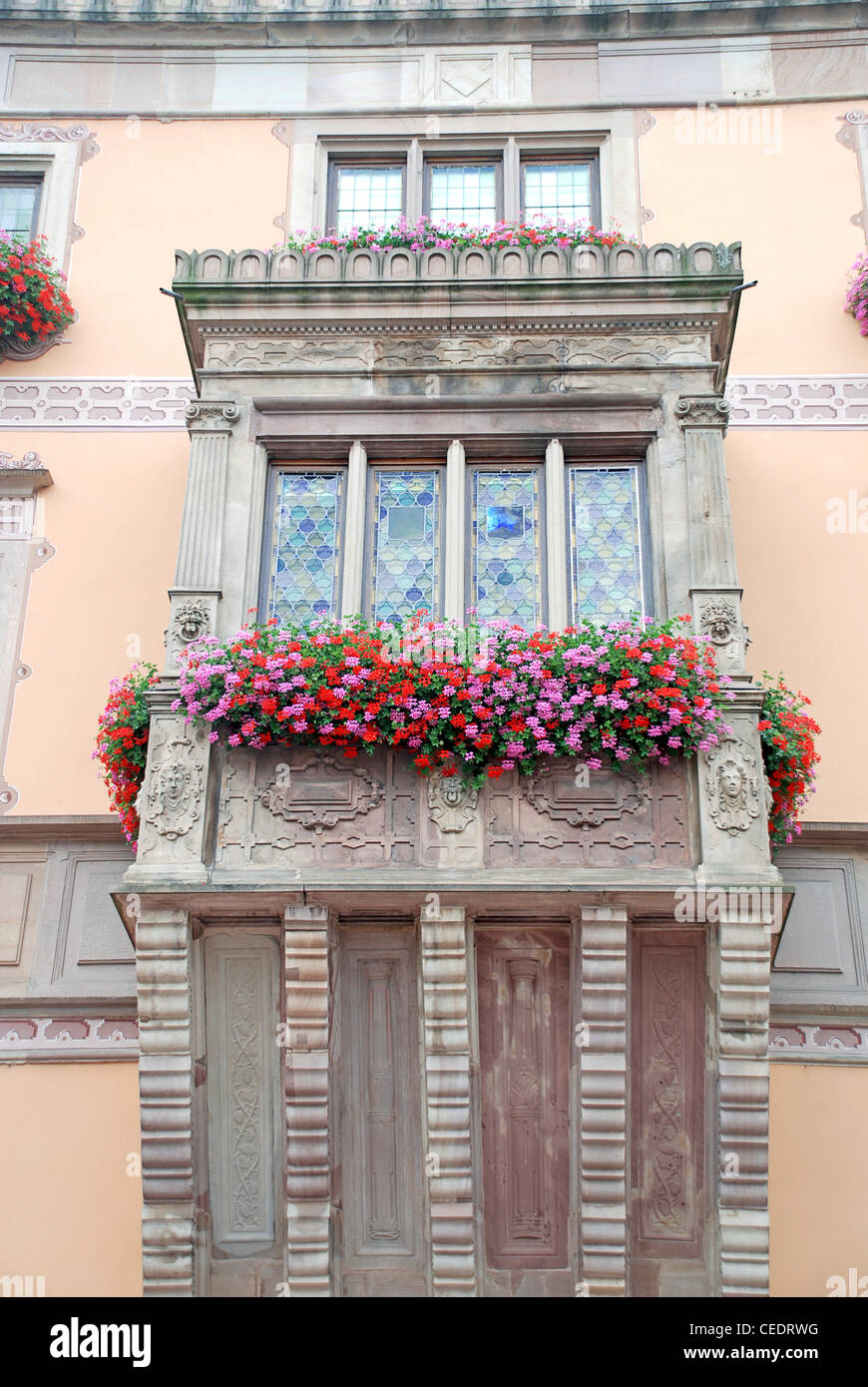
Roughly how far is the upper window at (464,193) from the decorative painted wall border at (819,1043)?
313 inches

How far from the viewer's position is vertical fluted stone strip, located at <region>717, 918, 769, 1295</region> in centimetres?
825

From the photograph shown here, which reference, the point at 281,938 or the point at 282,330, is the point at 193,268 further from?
the point at 281,938

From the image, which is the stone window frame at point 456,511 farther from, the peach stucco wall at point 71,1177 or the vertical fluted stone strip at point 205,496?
the peach stucco wall at point 71,1177

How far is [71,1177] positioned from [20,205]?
924 centimetres

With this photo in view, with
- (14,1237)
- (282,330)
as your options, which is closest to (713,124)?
(282,330)

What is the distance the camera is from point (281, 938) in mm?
8711

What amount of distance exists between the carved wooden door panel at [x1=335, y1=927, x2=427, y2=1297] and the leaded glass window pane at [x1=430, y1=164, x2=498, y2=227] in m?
7.46

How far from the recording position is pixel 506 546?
375 inches

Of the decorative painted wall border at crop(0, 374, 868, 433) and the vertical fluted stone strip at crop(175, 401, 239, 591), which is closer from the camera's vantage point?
the vertical fluted stone strip at crop(175, 401, 239, 591)

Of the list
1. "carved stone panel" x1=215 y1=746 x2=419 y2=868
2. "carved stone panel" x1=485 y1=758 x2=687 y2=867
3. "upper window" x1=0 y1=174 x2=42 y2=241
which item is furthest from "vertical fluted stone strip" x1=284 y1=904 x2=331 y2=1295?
"upper window" x1=0 y1=174 x2=42 y2=241

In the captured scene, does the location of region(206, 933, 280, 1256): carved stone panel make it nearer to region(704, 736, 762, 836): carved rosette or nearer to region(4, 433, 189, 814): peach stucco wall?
region(4, 433, 189, 814): peach stucco wall

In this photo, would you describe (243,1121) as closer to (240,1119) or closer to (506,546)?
(240,1119)

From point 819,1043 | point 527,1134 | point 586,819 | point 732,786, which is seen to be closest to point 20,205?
point 586,819
